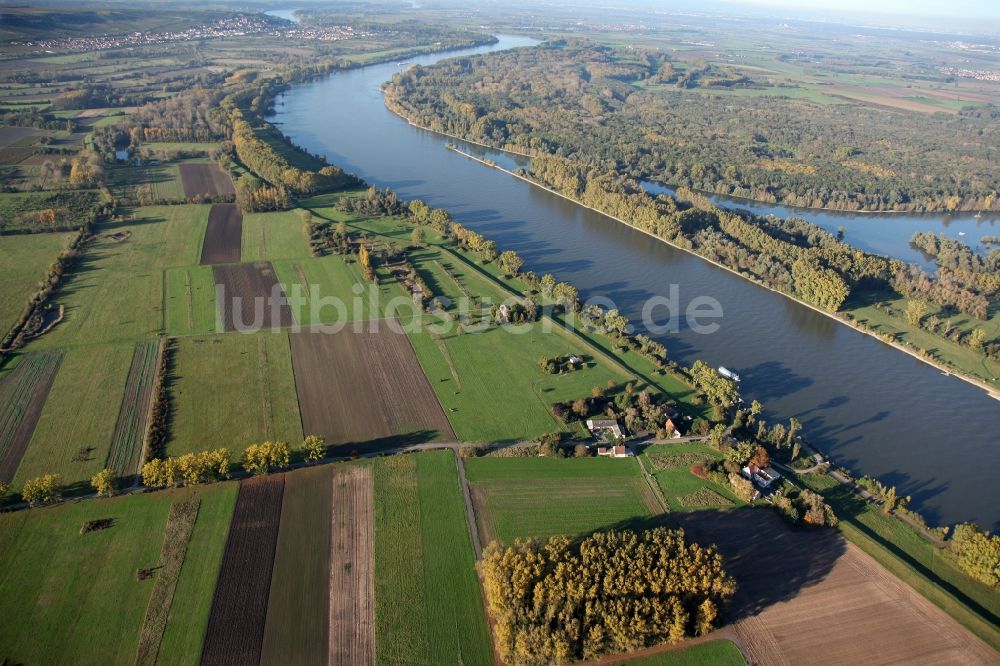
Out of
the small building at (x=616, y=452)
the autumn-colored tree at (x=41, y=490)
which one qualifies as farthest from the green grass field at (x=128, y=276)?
the small building at (x=616, y=452)

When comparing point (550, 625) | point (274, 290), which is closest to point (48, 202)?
point (274, 290)

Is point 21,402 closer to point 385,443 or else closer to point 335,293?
point 335,293

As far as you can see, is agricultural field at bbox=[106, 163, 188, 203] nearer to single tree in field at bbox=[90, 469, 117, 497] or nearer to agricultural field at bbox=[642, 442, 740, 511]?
single tree in field at bbox=[90, 469, 117, 497]

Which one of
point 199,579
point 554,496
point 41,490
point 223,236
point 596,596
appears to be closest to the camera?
point 596,596

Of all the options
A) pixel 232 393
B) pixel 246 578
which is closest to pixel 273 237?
pixel 232 393

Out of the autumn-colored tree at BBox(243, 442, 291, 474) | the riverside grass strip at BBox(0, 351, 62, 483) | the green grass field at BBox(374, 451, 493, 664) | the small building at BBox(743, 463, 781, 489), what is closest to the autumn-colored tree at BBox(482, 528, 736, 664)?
the green grass field at BBox(374, 451, 493, 664)

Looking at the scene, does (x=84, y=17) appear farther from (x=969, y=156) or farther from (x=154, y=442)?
(x=969, y=156)
